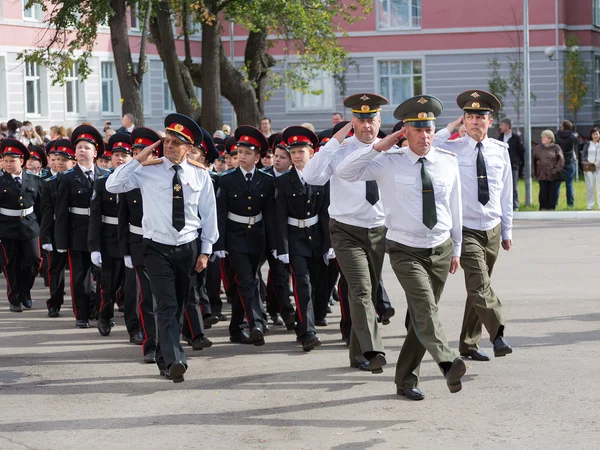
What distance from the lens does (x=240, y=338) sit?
11.2 meters

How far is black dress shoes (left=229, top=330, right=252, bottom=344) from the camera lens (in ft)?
36.4

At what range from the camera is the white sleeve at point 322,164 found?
9.19 metres

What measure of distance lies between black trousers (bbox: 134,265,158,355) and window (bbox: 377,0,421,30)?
39.0m

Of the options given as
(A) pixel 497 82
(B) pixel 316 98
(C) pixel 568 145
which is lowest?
(C) pixel 568 145

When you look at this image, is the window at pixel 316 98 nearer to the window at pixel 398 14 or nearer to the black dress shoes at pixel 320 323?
the window at pixel 398 14

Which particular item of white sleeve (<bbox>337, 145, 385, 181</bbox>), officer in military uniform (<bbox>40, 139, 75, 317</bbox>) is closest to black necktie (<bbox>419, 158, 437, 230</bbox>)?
white sleeve (<bbox>337, 145, 385, 181</bbox>)

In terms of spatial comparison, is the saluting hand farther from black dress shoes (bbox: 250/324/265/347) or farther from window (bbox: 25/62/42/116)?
window (bbox: 25/62/42/116)

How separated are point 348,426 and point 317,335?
12.2 feet

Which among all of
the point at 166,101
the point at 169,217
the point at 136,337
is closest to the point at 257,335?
the point at 136,337

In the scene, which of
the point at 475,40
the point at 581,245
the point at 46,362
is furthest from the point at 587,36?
the point at 46,362

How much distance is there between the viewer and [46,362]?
10.3 metres

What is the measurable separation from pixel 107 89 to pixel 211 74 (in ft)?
64.6

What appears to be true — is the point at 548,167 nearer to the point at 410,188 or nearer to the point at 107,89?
the point at 410,188

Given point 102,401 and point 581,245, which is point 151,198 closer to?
point 102,401
